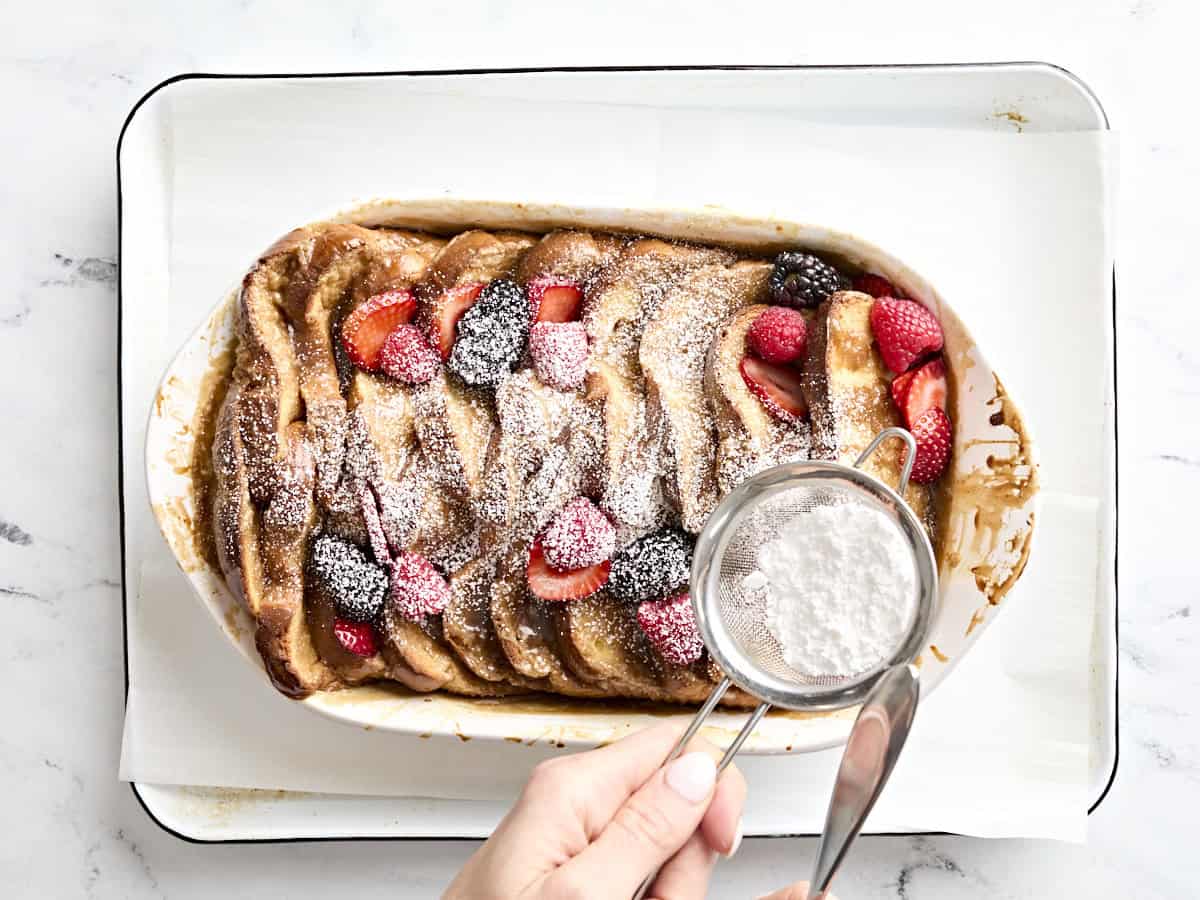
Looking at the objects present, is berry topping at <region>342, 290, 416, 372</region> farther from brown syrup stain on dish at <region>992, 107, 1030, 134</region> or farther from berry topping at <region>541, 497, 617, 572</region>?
brown syrup stain on dish at <region>992, 107, 1030, 134</region>

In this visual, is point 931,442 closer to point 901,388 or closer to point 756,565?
point 901,388

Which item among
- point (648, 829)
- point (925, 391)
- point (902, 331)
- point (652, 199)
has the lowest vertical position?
point (648, 829)

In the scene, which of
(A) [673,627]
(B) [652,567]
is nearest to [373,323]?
(B) [652,567]

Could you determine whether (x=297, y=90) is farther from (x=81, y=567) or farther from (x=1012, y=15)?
(x=1012, y=15)

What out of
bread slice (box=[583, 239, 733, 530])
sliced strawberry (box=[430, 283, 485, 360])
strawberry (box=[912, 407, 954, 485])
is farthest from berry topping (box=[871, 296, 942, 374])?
sliced strawberry (box=[430, 283, 485, 360])

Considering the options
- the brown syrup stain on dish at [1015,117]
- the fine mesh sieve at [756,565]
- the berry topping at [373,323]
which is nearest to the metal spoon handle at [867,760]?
the fine mesh sieve at [756,565]

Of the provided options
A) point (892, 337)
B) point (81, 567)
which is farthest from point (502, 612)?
point (81, 567)

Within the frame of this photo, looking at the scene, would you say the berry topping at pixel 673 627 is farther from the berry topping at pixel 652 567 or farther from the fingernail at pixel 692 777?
the fingernail at pixel 692 777
